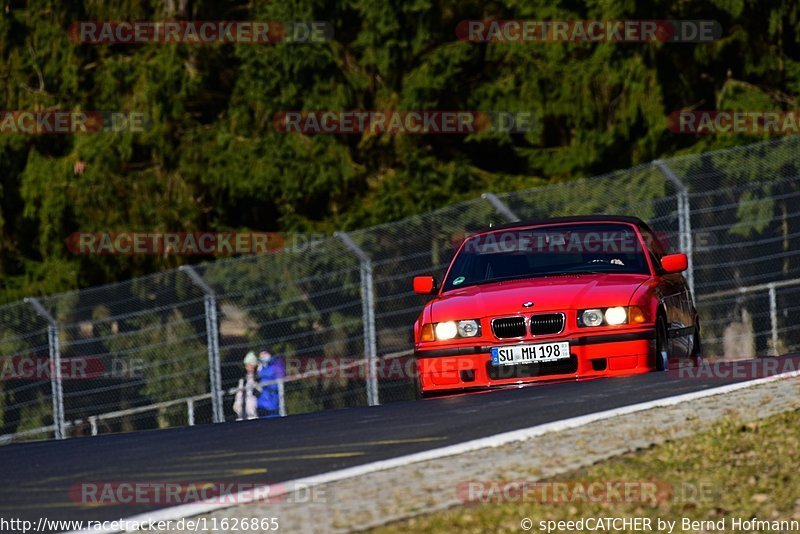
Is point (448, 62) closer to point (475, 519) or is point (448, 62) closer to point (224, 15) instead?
point (224, 15)

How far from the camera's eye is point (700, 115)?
25.5 metres

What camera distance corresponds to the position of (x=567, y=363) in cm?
1142

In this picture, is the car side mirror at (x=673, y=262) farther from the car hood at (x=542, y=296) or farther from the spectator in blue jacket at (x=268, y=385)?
the spectator in blue jacket at (x=268, y=385)

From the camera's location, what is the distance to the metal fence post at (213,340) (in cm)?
1638

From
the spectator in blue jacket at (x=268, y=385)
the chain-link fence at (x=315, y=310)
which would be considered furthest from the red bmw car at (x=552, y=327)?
the spectator in blue jacket at (x=268, y=385)

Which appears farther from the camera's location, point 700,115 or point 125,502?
point 700,115

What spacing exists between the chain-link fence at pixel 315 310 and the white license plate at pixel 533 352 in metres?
4.49

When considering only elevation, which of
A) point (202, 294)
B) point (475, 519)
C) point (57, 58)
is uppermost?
point (57, 58)

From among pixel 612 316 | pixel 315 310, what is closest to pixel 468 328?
pixel 612 316

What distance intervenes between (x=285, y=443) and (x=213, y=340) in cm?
778

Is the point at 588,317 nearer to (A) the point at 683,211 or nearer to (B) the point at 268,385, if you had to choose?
(A) the point at 683,211

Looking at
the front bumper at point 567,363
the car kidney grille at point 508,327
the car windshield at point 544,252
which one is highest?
the car windshield at point 544,252

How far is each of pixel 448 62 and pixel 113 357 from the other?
10318mm

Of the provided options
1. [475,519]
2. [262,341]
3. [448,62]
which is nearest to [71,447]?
[475,519]
